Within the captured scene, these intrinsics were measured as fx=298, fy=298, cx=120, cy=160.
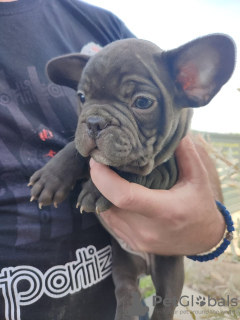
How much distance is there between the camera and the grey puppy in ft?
3.99

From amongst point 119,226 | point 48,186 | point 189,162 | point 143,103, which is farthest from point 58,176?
point 189,162

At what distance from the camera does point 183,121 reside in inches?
60.4

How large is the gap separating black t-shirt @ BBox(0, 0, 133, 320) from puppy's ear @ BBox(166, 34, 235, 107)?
2.04ft

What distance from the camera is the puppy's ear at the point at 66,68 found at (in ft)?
4.87

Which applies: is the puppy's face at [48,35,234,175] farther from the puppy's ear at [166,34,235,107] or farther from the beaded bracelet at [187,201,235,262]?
the beaded bracelet at [187,201,235,262]

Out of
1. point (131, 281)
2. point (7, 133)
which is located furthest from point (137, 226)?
point (7, 133)

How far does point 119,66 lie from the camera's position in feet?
4.16

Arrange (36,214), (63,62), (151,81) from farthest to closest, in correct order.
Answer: (63,62), (36,214), (151,81)

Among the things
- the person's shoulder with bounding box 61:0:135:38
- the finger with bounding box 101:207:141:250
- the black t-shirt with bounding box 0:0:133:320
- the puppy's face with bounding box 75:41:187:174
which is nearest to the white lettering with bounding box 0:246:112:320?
the black t-shirt with bounding box 0:0:133:320

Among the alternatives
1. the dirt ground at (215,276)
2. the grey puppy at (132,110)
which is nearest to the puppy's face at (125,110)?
the grey puppy at (132,110)

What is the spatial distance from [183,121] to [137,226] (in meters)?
0.59

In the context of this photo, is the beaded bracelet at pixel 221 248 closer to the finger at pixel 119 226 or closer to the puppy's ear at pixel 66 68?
the finger at pixel 119 226

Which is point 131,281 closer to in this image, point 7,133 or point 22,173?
point 22,173

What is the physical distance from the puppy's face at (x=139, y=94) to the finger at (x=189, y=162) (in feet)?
0.62
